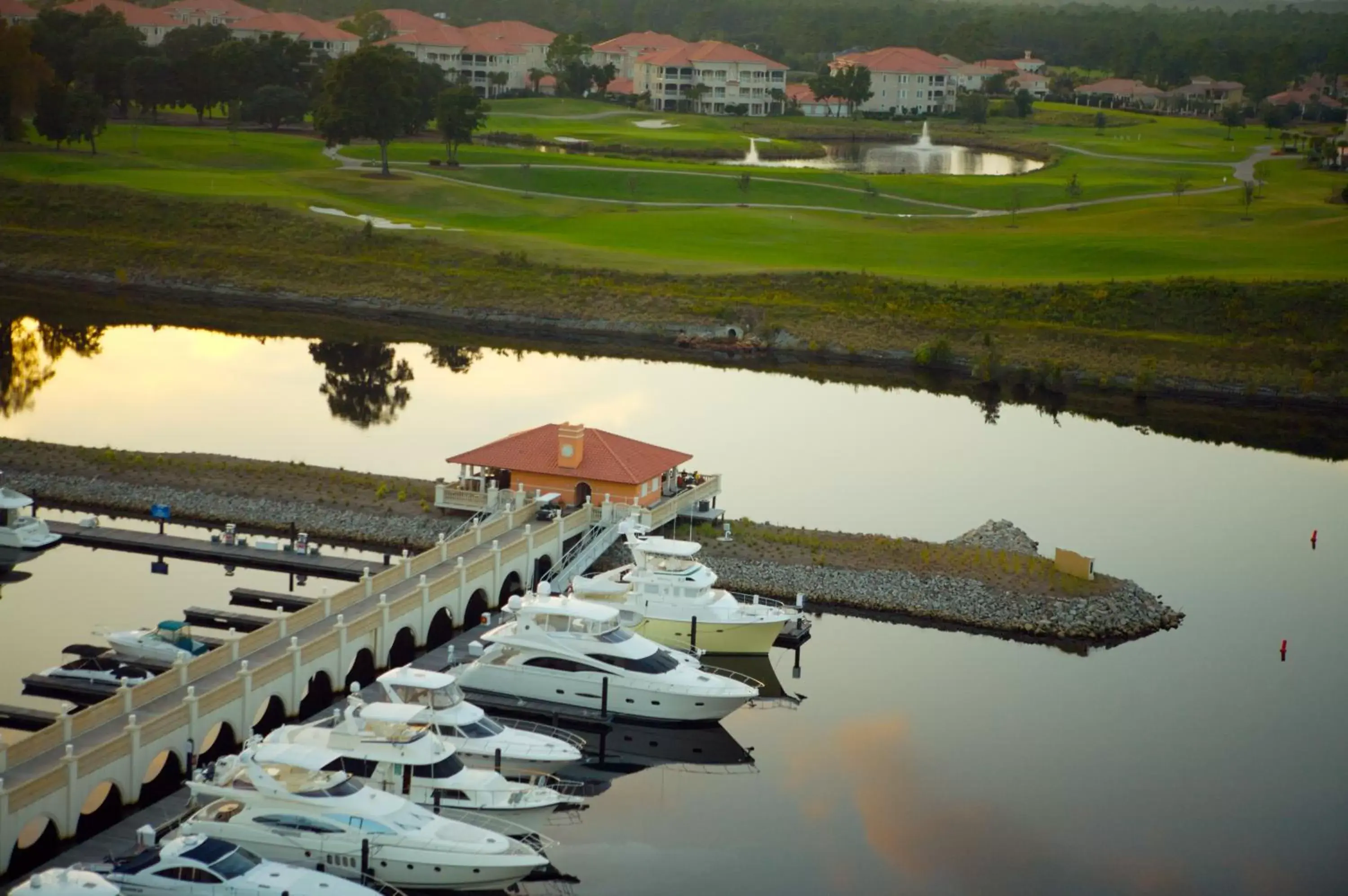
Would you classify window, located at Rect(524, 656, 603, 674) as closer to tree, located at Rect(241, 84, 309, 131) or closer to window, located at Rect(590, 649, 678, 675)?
window, located at Rect(590, 649, 678, 675)

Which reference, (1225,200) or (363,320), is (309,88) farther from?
(1225,200)

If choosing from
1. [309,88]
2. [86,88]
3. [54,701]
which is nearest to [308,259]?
[86,88]

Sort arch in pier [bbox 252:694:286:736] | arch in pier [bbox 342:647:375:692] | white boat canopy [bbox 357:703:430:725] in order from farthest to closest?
arch in pier [bbox 342:647:375:692] < arch in pier [bbox 252:694:286:736] < white boat canopy [bbox 357:703:430:725]

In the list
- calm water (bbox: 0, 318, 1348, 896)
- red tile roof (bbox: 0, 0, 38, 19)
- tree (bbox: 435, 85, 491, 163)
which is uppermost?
red tile roof (bbox: 0, 0, 38, 19)

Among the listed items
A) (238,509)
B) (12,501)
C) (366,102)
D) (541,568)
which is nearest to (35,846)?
(541,568)

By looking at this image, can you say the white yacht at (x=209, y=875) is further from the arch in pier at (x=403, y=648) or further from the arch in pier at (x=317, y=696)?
the arch in pier at (x=403, y=648)

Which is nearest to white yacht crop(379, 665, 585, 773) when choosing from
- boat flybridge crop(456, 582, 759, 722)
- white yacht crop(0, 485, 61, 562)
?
boat flybridge crop(456, 582, 759, 722)

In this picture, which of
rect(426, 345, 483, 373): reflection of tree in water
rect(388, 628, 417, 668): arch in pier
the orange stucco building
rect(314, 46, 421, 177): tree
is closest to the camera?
rect(388, 628, 417, 668): arch in pier
